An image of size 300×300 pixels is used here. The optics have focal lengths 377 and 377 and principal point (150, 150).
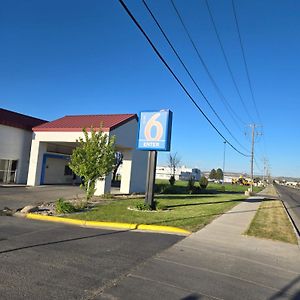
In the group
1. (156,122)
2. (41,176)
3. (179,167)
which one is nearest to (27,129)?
(41,176)

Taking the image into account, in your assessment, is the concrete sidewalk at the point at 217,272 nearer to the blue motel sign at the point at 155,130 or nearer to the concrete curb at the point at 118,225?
the concrete curb at the point at 118,225

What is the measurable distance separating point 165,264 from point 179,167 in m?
158

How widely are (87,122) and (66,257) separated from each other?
915 inches

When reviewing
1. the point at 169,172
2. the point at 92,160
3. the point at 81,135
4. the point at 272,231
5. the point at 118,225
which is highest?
the point at 169,172

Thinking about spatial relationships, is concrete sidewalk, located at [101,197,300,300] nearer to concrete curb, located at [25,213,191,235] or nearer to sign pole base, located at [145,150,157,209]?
concrete curb, located at [25,213,191,235]

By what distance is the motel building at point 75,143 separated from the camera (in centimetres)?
2864

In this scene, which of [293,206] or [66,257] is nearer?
[66,257]

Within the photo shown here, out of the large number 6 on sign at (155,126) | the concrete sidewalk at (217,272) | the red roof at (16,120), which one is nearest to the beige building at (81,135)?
the red roof at (16,120)

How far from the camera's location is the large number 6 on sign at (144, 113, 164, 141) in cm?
1858

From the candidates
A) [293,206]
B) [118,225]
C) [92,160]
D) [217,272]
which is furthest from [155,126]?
[293,206]

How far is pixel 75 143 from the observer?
105ft

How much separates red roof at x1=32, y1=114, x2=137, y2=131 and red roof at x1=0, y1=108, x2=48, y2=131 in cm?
126

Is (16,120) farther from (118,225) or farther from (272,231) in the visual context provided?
(272,231)

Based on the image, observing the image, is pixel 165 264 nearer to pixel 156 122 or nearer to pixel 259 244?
pixel 259 244
